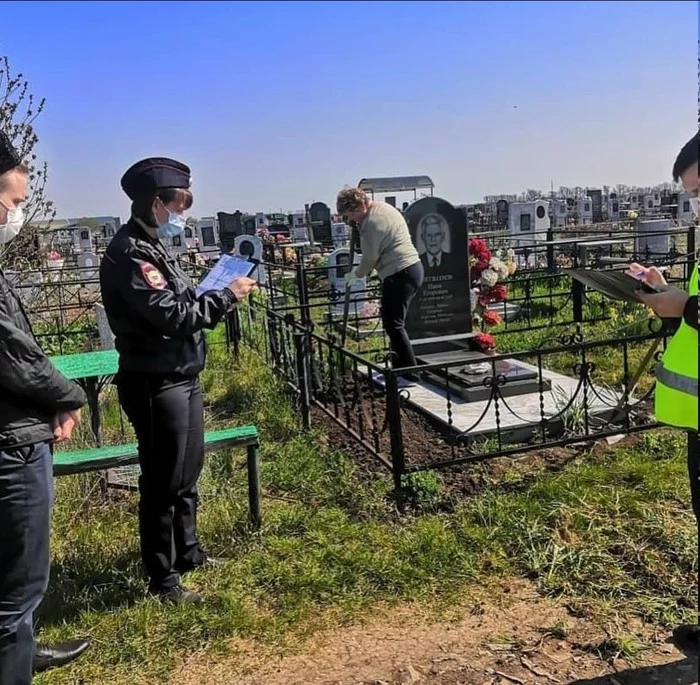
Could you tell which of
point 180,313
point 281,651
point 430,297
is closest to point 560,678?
point 281,651

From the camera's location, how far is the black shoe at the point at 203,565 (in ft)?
9.35

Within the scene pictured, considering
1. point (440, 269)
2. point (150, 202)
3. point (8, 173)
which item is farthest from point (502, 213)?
point (8, 173)

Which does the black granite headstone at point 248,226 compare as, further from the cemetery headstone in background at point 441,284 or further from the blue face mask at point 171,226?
the blue face mask at point 171,226

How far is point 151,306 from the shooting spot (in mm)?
2434

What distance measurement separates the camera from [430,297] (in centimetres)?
621

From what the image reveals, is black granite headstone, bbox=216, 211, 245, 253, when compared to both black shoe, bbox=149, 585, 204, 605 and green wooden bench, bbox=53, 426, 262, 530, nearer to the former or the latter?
green wooden bench, bbox=53, 426, 262, 530

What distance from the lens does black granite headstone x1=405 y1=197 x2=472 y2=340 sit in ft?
20.1

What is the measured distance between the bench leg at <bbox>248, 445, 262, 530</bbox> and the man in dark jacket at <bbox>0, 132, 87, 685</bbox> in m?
1.34

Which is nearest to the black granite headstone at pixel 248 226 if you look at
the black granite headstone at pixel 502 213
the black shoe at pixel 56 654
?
the black granite headstone at pixel 502 213

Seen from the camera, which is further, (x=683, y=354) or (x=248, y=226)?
(x=248, y=226)

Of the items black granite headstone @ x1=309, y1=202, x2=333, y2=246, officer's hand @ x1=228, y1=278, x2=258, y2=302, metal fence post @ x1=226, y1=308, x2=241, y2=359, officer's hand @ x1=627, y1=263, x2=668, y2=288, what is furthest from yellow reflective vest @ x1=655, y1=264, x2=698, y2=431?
black granite headstone @ x1=309, y1=202, x2=333, y2=246

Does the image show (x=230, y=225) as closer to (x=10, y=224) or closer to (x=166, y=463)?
(x=166, y=463)

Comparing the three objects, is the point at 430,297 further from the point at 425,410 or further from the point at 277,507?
the point at 277,507

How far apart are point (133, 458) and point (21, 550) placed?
1.08 m
